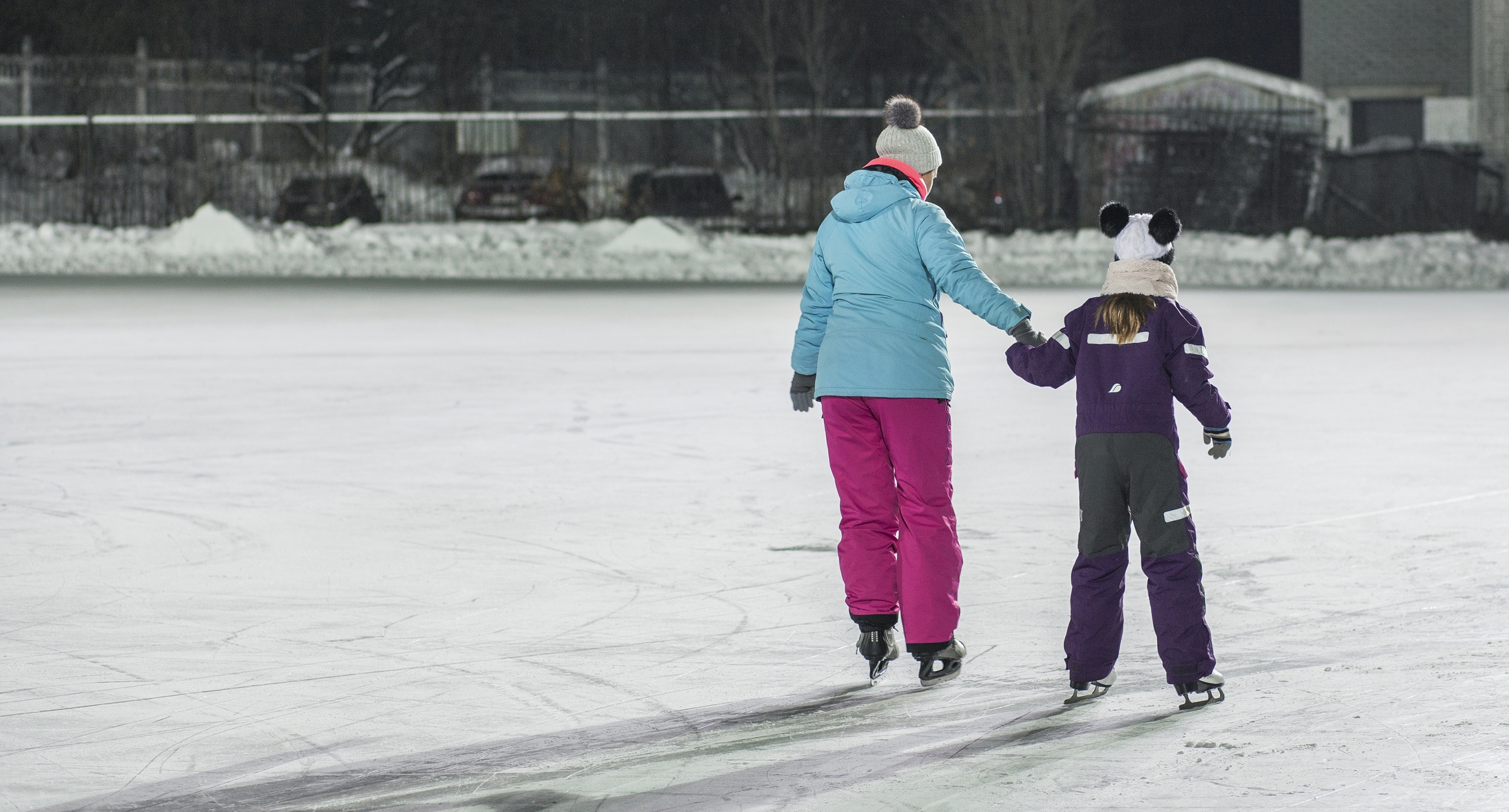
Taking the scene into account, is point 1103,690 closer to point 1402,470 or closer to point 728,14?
point 1402,470

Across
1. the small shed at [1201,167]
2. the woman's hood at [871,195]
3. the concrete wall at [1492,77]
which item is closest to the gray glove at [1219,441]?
the woman's hood at [871,195]

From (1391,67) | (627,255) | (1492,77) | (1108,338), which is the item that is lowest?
(1108,338)

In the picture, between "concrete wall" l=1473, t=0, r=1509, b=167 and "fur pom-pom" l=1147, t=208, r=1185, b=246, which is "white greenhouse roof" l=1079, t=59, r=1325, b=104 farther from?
"fur pom-pom" l=1147, t=208, r=1185, b=246

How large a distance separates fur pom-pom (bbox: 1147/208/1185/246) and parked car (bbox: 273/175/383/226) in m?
30.2

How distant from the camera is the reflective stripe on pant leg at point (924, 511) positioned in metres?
5.26

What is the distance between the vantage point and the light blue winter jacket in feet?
17.0

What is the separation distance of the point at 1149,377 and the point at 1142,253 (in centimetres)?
33

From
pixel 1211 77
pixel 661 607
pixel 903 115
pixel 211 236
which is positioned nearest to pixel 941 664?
pixel 661 607

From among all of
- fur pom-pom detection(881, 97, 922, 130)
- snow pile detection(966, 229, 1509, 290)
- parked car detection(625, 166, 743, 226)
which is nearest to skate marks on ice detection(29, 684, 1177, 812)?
fur pom-pom detection(881, 97, 922, 130)

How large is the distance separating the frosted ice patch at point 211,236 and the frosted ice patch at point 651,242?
5559 mm

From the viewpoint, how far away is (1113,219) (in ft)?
16.4

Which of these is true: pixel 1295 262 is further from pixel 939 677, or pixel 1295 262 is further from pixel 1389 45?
pixel 939 677

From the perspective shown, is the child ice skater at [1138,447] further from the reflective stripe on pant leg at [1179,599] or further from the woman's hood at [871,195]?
the woman's hood at [871,195]

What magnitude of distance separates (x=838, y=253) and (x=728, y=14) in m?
41.5
